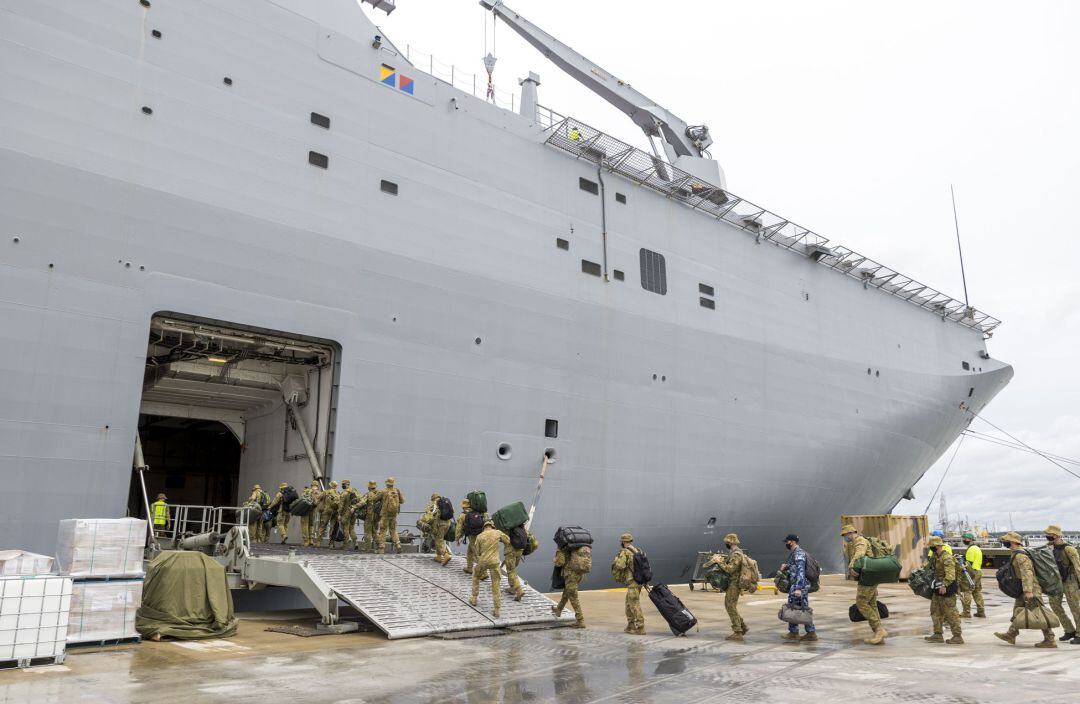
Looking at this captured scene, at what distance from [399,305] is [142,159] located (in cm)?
443

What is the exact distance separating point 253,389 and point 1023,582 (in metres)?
12.6

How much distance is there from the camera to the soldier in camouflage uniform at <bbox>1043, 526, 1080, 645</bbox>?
7.89 meters

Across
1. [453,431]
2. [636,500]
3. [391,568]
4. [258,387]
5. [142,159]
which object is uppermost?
[142,159]

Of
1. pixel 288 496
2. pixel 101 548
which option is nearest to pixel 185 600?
pixel 101 548

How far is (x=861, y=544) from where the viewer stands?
8227 millimetres

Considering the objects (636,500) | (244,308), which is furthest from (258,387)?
(636,500)

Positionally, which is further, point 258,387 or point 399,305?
point 258,387

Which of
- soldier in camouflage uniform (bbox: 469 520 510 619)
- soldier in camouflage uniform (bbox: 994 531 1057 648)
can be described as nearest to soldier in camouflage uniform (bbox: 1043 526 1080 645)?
soldier in camouflage uniform (bbox: 994 531 1057 648)

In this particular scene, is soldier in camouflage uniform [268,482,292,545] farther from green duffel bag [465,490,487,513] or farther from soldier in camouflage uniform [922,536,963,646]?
soldier in camouflage uniform [922,536,963,646]

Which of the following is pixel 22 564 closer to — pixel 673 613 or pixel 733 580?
pixel 673 613

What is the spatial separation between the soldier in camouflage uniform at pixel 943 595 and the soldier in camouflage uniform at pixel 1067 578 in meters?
1.01

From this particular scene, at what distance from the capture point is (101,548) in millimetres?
7484

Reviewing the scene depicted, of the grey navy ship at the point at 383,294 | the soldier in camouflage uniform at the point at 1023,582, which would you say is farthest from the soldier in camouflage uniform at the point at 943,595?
the grey navy ship at the point at 383,294

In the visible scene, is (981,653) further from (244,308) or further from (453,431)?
(244,308)
